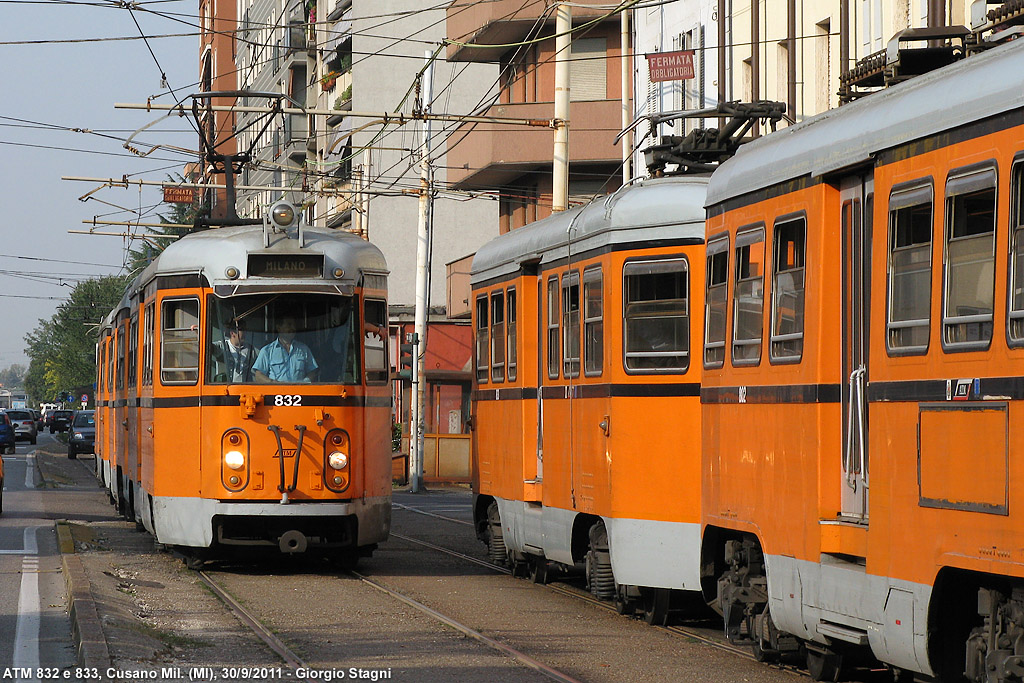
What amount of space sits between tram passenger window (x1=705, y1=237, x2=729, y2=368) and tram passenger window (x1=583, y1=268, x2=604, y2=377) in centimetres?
208

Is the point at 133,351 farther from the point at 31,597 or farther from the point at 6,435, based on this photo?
the point at 6,435

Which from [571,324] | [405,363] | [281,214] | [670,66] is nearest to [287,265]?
[281,214]

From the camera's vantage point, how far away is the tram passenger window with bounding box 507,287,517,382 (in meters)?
16.4

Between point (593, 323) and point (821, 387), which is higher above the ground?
point (593, 323)

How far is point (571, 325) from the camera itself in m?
14.7

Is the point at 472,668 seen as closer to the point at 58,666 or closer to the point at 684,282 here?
the point at 58,666

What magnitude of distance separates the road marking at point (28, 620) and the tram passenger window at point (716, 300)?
15.7 feet

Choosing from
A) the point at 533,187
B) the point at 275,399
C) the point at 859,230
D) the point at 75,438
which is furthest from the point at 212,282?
the point at 75,438

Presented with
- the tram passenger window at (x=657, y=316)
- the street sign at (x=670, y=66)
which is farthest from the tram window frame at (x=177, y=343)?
the street sign at (x=670, y=66)

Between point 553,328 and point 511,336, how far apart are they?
134 cm

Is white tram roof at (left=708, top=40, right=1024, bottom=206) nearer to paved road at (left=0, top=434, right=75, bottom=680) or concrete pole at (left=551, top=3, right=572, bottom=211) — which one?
paved road at (left=0, top=434, right=75, bottom=680)

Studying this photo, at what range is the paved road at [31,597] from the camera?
462 inches

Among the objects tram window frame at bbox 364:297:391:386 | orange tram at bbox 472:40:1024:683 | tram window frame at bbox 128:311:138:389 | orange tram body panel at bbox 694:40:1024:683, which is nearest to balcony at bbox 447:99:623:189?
tram window frame at bbox 128:311:138:389

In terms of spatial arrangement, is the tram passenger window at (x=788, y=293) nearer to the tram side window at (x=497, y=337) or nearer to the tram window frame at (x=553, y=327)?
the tram window frame at (x=553, y=327)
